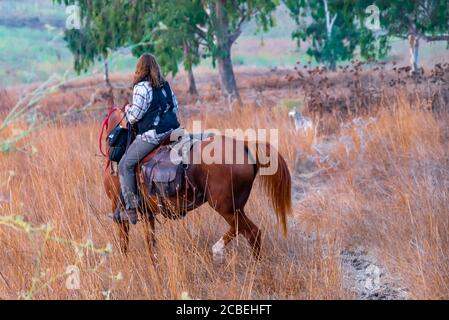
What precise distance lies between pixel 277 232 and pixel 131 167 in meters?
1.51

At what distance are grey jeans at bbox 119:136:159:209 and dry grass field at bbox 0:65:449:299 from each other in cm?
39

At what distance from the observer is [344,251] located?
6676mm

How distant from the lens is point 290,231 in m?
6.70

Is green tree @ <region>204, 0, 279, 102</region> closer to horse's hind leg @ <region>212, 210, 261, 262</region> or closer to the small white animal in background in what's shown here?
the small white animal in background

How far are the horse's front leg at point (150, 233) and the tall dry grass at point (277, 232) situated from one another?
79 millimetres

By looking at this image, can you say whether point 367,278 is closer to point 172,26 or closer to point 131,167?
point 131,167

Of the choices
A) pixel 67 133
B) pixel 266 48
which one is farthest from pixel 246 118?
pixel 266 48

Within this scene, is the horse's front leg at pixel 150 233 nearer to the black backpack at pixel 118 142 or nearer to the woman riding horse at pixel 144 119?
the woman riding horse at pixel 144 119

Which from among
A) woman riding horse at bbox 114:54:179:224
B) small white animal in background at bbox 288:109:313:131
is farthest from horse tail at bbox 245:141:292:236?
small white animal in background at bbox 288:109:313:131

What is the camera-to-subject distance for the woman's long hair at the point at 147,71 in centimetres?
614

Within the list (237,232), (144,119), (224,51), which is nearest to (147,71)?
(144,119)

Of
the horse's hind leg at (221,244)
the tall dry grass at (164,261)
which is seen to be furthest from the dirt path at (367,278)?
the horse's hind leg at (221,244)

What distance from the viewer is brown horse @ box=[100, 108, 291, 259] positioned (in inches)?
236
